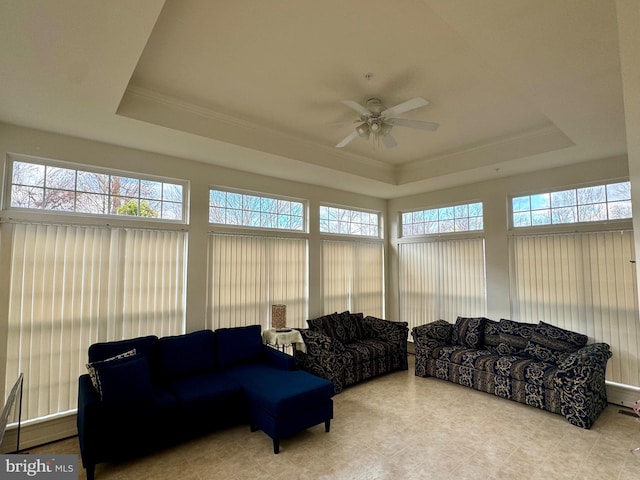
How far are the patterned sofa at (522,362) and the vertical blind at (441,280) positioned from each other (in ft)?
1.73

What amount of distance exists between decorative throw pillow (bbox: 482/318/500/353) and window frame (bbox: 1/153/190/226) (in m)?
4.45

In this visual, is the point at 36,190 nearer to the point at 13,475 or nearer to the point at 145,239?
the point at 145,239

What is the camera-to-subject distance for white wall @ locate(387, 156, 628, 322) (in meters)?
4.20

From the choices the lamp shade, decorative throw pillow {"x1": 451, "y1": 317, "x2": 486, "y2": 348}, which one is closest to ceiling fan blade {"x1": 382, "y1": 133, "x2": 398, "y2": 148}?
the lamp shade

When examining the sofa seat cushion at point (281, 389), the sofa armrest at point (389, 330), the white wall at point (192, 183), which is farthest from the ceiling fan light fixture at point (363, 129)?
the sofa armrest at point (389, 330)

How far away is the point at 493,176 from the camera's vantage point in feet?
16.5

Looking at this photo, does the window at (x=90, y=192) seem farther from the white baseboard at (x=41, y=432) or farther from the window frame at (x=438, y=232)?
the window frame at (x=438, y=232)

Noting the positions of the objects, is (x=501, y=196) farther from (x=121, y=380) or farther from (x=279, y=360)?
(x=121, y=380)

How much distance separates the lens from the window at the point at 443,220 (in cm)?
549

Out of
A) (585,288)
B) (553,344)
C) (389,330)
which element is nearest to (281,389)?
(389,330)

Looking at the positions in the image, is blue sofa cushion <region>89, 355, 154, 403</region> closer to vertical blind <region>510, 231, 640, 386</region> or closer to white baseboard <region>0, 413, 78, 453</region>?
white baseboard <region>0, 413, 78, 453</region>

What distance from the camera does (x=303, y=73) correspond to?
9.18 ft

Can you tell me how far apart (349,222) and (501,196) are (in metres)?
2.54

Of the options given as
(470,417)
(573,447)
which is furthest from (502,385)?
(573,447)
